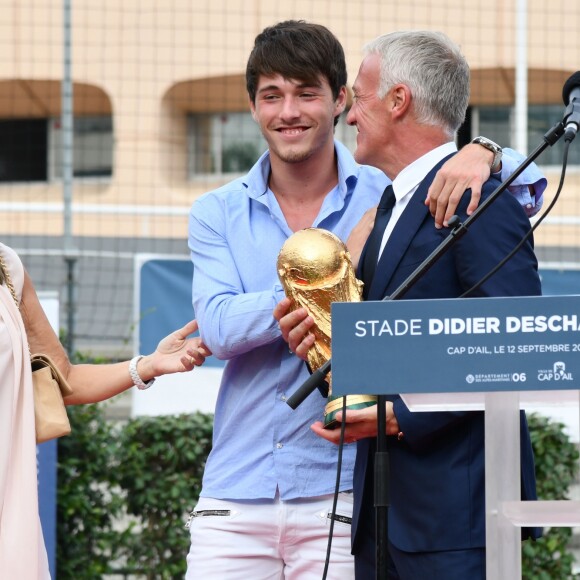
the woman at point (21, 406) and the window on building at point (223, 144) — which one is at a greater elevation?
the window on building at point (223, 144)

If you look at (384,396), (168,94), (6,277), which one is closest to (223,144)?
(168,94)

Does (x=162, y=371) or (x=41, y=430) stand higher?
(x=162, y=371)

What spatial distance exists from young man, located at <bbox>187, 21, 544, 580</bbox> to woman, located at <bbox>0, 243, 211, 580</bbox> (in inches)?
8.4

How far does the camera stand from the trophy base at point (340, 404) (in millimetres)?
2908

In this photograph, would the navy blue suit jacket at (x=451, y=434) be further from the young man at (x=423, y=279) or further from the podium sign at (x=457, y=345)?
the podium sign at (x=457, y=345)

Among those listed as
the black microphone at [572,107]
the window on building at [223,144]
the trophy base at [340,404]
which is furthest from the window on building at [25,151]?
the black microphone at [572,107]

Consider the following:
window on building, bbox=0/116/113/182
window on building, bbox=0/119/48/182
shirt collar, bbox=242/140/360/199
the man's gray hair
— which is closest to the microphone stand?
the man's gray hair

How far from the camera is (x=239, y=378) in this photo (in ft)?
11.3

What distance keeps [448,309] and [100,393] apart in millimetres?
1527

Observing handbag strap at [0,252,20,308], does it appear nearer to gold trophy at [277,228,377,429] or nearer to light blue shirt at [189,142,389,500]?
light blue shirt at [189,142,389,500]

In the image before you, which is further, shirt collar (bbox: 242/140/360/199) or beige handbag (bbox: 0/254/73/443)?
shirt collar (bbox: 242/140/360/199)

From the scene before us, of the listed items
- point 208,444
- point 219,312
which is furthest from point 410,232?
point 208,444

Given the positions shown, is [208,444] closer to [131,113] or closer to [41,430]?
[41,430]

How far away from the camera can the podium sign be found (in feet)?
7.68
